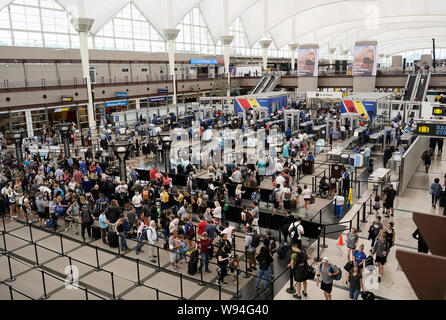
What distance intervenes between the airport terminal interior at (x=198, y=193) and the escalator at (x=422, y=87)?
0.19m

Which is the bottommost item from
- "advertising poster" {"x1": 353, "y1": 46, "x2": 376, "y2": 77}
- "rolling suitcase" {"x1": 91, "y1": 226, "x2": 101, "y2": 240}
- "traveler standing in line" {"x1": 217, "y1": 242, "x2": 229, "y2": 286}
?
"rolling suitcase" {"x1": 91, "y1": 226, "x2": 101, "y2": 240}

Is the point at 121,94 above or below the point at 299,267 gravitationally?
above

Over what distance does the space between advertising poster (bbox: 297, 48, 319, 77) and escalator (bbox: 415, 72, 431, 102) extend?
1232 centimetres

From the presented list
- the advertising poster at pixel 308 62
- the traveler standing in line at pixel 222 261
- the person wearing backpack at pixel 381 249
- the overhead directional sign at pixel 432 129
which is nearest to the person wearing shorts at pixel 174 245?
the traveler standing in line at pixel 222 261

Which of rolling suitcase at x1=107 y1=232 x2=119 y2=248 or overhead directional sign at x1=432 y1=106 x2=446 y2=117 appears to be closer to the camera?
rolling suitcase at x1=107 y1=232 x2=119 y2=248

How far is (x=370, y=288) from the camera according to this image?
9016 mm

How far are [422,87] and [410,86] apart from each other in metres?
1.28

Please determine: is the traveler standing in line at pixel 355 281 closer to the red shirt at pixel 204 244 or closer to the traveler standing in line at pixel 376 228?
the traveler standing in line at pixel 376 228

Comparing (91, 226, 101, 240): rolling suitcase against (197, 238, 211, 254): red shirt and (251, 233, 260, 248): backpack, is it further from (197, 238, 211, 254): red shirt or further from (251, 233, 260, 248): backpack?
(251, 233, 260, 248): backpack

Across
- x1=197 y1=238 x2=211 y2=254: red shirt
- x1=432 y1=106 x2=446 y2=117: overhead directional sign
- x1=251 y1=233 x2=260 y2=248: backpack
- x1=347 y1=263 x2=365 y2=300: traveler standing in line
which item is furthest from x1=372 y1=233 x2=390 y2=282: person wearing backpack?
x1=432 y1=106 x2=446 y2=117: overhead directional sign

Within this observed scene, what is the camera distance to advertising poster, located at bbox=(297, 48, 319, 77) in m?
47.2

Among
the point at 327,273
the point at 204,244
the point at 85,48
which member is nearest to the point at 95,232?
the point at 204,244

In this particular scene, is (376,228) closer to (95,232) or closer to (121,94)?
(95,232)

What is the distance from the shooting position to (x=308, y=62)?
47.8 metres
